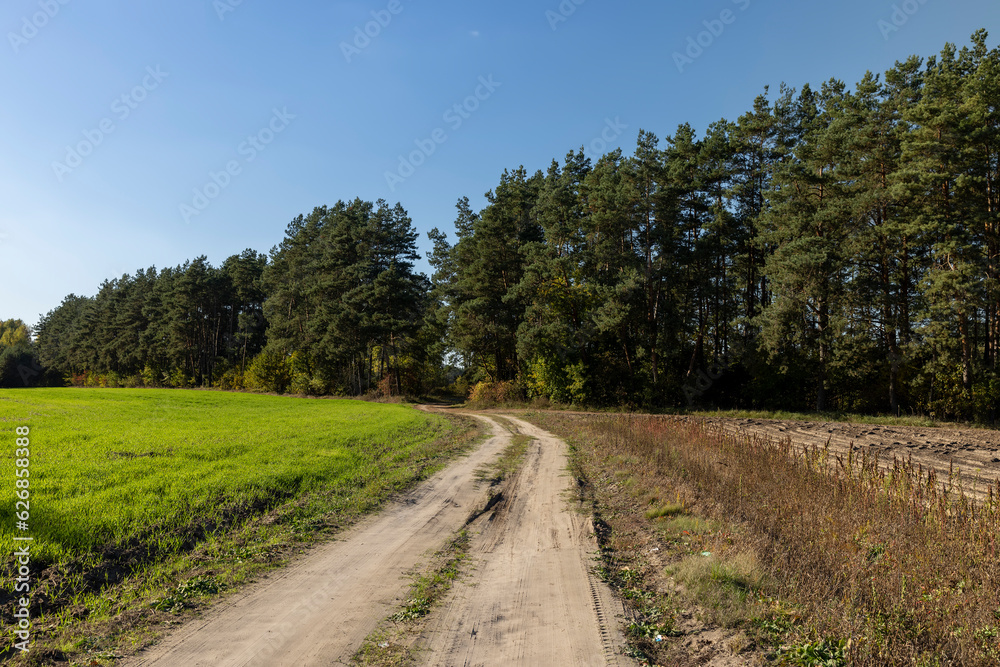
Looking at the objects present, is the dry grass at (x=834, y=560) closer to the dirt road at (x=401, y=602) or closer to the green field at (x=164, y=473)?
the dirt road at (x=401, y=602)

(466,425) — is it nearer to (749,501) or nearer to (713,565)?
(749,501)

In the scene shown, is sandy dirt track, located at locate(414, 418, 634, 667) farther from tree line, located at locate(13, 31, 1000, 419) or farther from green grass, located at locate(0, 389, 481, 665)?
tree line, located at locate(13, 31, 1000, 419)

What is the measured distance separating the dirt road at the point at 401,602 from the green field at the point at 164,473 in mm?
2408

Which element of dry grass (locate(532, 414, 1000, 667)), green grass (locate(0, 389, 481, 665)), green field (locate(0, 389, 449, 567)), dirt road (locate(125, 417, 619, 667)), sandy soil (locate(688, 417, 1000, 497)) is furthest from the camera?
sandy soil (locate(688, 417, 1000, 497))

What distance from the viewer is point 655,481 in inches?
464

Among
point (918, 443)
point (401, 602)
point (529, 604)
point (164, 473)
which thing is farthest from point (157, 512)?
point (918, 443)

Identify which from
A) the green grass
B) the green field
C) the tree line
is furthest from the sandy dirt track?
the tree line

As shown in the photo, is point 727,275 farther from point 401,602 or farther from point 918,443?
point 401,602

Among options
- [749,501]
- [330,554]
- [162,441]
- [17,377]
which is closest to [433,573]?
[330,554]

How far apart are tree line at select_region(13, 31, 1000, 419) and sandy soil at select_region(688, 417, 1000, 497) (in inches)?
273

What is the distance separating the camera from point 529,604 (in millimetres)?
5926

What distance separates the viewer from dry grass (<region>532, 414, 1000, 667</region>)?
4586 millimetres

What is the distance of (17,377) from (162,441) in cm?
11731

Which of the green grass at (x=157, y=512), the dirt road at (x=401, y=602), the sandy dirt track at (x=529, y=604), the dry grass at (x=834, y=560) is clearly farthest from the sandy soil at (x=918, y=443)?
the green grass at (x=157, y=512)
